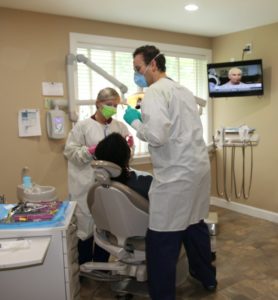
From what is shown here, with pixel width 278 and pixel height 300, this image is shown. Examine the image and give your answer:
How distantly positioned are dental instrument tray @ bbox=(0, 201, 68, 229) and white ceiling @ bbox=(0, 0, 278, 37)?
1699mm

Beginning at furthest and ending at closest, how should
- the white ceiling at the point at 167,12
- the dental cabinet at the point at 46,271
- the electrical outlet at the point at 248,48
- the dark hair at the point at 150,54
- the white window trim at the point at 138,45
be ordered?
the electrical outlet at the point at 248,48
the white window trim at the point at 138,45
the white ceiling at the point at 167,12
the dark hair at the point at 150,54
the dental cabinet at the point at 46,271

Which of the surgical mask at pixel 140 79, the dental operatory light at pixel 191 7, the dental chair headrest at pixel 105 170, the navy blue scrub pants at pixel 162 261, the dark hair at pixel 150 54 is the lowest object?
the navy blue scrub pants at pixel 162 261

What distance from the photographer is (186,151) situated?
185 cm

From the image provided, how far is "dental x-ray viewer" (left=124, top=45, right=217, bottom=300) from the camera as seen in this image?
1.80 meters

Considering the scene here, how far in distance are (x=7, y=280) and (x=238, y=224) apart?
2.59m

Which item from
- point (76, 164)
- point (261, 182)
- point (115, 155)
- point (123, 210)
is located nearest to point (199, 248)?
point (123, 210)

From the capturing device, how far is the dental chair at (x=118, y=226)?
74.4 inches

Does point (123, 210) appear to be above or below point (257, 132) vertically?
below

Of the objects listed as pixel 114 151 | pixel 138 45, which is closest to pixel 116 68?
pixel 138 45

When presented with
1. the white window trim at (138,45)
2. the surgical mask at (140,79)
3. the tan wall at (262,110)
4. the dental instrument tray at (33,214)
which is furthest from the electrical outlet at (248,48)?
the dental instrument tray at (33,214)

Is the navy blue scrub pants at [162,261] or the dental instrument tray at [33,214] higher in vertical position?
the dental instrument tray at [33,214]

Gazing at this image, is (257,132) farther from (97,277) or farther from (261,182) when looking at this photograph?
(97,277)

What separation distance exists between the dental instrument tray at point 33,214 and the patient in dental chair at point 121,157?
13.7 inches

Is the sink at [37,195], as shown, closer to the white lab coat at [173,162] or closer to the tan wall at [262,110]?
the white lab coat at [173,162]
